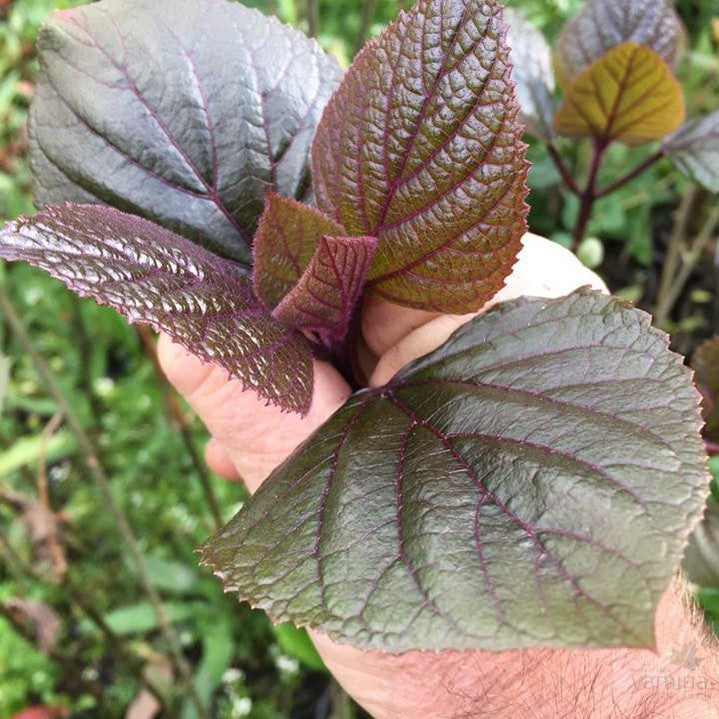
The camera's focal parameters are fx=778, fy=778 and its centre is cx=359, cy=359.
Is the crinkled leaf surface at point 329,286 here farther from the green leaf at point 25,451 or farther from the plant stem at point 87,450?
the green leaf at point 25,451

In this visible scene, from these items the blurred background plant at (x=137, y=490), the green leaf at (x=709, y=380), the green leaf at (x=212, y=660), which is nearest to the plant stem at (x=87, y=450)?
the blurred background plant at (x=137, y=490)

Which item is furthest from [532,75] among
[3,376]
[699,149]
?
[3,376]

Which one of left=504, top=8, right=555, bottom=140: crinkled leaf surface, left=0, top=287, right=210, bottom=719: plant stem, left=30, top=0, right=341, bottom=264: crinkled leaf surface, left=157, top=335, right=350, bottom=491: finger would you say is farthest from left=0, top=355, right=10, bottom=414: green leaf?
left=504, top=8, right=555, bottom=140: crinkled leaf surface

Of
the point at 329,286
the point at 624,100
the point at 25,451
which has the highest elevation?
the point at 624,100

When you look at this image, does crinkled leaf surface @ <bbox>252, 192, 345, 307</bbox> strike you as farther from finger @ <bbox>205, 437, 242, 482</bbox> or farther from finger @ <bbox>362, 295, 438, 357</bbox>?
finger @ <bbox>205, 437, 242, 482</bbox>

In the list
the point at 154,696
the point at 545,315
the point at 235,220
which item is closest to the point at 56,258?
the point at 235,220

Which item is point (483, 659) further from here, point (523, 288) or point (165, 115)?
point (165, 115)
